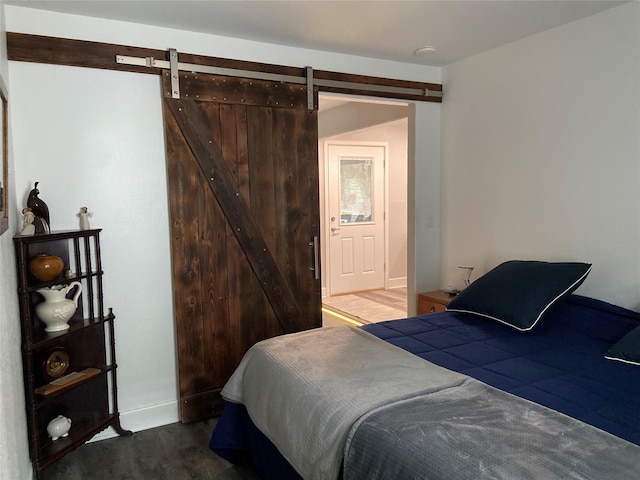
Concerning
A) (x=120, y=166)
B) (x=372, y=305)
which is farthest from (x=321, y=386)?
(x=372, y=305)

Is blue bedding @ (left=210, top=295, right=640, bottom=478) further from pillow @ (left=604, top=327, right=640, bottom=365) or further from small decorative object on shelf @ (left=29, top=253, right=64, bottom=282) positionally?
small decorative object on shelf @ (left=29, top=253, right=64, bottom=282)

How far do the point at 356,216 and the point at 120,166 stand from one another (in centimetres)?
399

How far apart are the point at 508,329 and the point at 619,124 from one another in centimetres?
133

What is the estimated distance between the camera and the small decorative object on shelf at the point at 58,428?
2.36m

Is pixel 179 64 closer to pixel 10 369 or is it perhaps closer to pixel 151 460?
pixel 10 369

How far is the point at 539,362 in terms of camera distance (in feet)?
6.63

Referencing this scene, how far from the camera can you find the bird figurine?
7.74 ft

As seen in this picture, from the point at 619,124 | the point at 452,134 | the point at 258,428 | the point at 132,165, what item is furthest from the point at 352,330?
the point at 452,134

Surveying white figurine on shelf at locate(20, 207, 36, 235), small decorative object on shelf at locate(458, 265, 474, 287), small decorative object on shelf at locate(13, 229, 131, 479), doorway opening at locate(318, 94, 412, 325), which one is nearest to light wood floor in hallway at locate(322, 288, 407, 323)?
doorway opening at locate(318, 94, 412, 325)

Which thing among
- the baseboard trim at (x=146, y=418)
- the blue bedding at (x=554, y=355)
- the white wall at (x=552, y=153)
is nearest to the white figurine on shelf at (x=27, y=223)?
the baseboard trim at (x=146, y=418)

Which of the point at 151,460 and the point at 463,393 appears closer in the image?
the point at 463,393

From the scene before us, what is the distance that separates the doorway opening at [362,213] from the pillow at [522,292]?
2.88 metres

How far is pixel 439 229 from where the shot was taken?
3932 millimetres

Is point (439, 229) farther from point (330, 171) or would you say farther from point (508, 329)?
point (330, 171)
